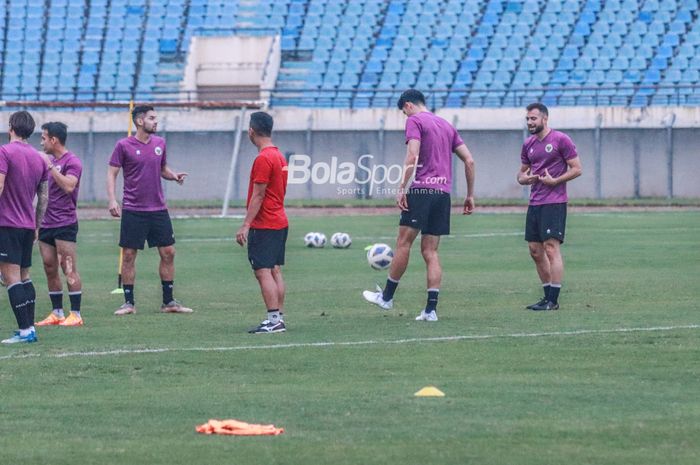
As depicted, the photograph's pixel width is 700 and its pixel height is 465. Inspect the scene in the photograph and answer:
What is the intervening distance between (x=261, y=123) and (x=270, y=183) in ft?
1.76

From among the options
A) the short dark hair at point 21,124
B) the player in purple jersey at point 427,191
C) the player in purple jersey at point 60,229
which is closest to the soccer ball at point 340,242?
the player in purple jersey at point 60,229

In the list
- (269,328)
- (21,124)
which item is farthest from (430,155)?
(21,124)

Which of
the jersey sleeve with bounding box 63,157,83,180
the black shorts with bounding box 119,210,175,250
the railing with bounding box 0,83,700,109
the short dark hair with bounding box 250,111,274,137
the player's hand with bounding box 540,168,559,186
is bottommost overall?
the black shorts with bounding box 119,210,175,250

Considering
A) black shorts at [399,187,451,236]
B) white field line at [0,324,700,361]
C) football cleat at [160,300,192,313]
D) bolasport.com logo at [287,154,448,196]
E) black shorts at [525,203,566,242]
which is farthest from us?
bolasport.com logo at [287,154,448,196]

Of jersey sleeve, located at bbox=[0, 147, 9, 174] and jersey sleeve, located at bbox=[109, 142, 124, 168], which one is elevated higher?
jersey sleeve, located at bbox=[109, 142, 124, 168]

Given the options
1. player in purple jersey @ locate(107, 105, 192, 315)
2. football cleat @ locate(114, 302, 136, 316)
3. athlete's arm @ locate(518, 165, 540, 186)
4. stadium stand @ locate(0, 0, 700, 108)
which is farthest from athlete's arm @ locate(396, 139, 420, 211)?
stadium stand @ locate(0, 0, 700, 108)

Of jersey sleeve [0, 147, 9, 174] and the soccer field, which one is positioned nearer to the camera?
the soccer field

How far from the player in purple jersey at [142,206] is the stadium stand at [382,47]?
90.5 ft

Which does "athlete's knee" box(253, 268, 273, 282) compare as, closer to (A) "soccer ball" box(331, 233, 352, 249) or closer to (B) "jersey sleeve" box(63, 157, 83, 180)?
(B) "jersey sleeve" box(63, 157, 83, 180)

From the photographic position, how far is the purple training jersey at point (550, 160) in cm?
1399

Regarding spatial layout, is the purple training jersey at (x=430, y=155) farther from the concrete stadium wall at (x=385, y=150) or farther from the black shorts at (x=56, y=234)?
the concrete stadium wall at (x=385, y=150)

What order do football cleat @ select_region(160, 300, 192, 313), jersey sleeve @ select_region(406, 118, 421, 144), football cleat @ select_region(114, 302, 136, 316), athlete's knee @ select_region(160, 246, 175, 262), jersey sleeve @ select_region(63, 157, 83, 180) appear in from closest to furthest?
jersey sleeve @ select_region(406, 118, 421, 144) < jersey sleeve @ select_region(63, 157, 83, 180) < football cleat @ select_region(114, 302, 136, 316) < football cleat @ select_region(160, 300, 192, 313) < athlete's knee @ select_region(160, 246, 175, 262)

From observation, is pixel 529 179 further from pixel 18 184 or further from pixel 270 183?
pixel 18 184

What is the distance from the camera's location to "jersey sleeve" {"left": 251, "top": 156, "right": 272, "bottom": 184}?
12102 mm
